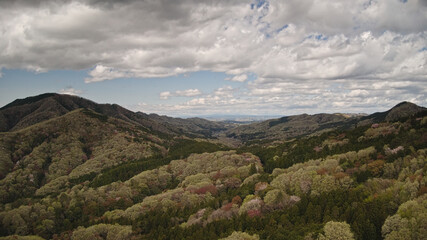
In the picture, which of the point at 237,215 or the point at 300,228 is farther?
the point at 237,215

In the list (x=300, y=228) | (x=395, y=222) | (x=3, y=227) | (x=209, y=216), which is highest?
(x=395, y=222)

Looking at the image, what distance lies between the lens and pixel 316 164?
162 m

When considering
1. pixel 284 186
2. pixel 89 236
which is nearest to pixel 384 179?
pixel 284 186

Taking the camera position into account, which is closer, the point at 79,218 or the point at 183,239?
the point at 183,239

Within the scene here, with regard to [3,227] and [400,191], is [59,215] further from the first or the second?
[400,191]

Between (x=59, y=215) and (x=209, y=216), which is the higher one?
(x=209, y=216)

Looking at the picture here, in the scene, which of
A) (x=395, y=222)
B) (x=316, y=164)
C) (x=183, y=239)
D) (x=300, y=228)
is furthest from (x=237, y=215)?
(x=316, y=164)

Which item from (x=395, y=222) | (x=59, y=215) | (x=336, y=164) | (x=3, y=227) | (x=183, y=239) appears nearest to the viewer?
(x=395, y=222)

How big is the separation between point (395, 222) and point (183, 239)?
71.3 m

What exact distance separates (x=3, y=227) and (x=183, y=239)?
5352 inches

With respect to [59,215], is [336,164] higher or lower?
higher

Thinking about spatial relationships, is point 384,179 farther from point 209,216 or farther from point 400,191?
point 209,216

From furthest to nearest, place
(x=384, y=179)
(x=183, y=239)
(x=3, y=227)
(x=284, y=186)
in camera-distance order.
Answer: (x=3, y=227) < (x=284, y=186) < (x=384, y=179) < (x=183, y=239)

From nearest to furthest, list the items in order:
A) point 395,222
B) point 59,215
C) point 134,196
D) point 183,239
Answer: point 395,222 → point 183,239 → point 59,215 → point 134,196
